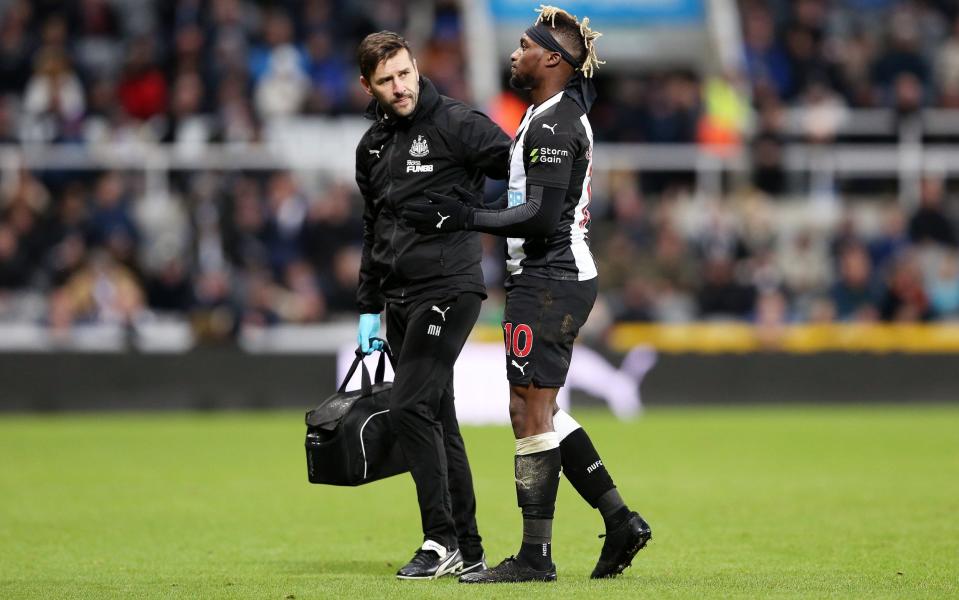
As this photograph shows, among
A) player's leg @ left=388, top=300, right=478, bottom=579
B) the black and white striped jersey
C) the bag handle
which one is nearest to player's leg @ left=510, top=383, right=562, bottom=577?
player's leg @ left=388, top=300, right=478, bottom=579

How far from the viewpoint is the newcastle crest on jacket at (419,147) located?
277 inches

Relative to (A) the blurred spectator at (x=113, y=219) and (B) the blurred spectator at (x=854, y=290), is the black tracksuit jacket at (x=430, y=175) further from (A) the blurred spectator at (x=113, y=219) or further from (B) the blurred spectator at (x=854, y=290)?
(B) the blurred spectator at (x=854, y=290)

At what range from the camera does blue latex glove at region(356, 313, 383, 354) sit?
734 centimetres

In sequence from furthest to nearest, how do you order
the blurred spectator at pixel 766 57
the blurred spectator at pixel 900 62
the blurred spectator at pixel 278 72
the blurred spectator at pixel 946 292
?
the blurred spectator at pixel 766 57
the blurred spectator at pixel 900 62
the blurred spectator at pixel 278 72
the blurred spectator at pixel 946 292

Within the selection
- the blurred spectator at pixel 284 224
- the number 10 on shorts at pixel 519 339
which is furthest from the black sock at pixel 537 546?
the blurred spectator at pixel 284 224

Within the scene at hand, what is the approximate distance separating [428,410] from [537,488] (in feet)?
2.12

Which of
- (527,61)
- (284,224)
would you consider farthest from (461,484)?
→ (284,224)

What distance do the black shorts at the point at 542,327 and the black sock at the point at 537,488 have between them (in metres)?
0.28

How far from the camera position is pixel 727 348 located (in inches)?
729

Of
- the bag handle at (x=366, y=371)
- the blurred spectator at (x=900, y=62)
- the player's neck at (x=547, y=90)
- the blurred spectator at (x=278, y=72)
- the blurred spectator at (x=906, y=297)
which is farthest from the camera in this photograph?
the blurred spectator at (x=900, y=62)

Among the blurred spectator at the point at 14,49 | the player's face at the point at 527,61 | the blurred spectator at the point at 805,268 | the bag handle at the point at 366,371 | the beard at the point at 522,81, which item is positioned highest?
the blurred spectator at the point at 14,49

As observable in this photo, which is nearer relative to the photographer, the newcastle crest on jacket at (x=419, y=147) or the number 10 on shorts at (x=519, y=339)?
the number 10 on shorts at (x=519, y=339)

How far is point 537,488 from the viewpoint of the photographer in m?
6.69

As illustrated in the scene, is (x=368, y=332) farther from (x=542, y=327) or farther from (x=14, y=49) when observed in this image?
(x=14, y=49)
